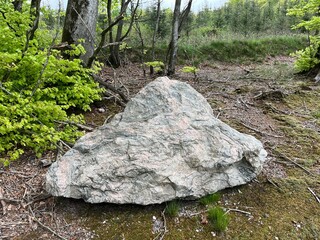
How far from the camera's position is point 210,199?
115 inches

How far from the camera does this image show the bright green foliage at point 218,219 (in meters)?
2.64

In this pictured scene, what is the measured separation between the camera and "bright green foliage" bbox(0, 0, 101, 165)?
130 inches

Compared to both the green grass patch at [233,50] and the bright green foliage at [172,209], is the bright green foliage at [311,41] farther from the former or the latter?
the bright green foliage at [172,209]

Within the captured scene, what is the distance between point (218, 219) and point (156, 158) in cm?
84

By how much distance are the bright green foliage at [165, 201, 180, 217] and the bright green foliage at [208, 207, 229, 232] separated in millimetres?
324

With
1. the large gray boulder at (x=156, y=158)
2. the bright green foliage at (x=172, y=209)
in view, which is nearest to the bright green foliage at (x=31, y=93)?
the large gray boulder at (x=156, y=158)

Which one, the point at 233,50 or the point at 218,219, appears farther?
the point at 233,50

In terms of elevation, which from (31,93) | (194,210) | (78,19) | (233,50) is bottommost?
(194,210)

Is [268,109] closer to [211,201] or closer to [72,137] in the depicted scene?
[211,201]

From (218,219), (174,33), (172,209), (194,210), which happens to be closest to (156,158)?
(172,209)

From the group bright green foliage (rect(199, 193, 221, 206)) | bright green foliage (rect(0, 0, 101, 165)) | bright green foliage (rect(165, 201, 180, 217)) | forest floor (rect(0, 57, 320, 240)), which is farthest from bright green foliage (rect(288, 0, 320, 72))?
bright green foliage (rect(165, 201, 180, 217))

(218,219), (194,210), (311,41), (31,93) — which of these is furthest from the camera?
(311,41)

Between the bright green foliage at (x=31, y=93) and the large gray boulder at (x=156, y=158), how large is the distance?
26.3 inches

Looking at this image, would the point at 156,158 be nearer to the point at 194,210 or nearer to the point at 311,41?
the point at 194,210
